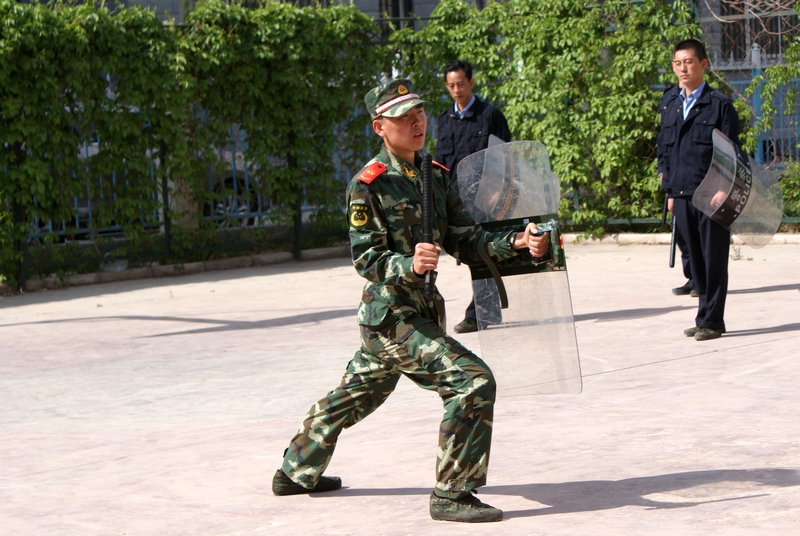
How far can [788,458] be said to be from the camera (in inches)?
188

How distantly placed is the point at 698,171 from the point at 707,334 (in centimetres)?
114

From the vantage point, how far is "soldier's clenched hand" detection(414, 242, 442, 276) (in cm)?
404

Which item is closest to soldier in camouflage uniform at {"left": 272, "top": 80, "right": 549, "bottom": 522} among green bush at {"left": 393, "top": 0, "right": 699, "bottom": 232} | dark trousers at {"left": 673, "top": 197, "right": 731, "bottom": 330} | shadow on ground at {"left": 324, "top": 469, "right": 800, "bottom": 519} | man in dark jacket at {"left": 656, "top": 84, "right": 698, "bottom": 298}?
shadow on ground at {"left": 324, "top": 469, "right": 800, "bottom": 519}

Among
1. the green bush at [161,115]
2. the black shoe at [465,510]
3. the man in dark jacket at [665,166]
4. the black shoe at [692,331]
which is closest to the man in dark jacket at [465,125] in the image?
the man in dark jacket at [665,166]

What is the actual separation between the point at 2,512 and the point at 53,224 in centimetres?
771

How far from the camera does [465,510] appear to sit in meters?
4.18

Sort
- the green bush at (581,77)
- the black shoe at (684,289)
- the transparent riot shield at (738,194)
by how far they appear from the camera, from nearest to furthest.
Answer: the transparent riot shield at (738,194), the black shoe at (684,289), the green bush at (581,77)

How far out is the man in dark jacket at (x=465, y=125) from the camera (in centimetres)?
838

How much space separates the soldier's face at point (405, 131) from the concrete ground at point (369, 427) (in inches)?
54.3

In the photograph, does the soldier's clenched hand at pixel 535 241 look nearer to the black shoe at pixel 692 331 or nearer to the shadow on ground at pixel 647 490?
the shadow on ground at pixel 647 490

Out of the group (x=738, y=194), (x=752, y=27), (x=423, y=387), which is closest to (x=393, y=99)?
(x=423, y=387)

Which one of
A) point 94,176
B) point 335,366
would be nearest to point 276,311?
point 335,366

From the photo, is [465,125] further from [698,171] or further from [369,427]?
[369,427]

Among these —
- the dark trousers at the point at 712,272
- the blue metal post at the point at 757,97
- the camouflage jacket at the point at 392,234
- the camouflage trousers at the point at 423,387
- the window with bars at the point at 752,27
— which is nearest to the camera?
the camouflage trousers at the point at 423,387
